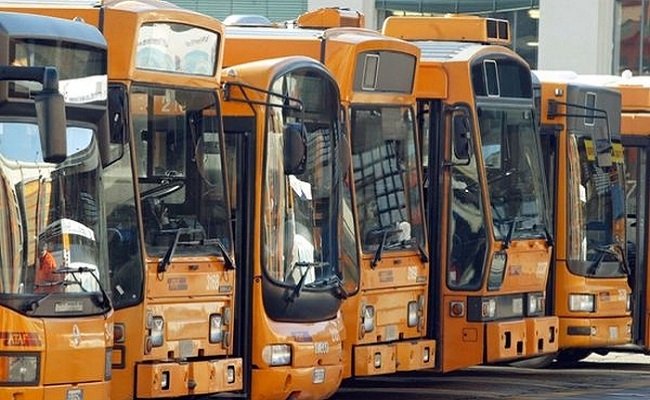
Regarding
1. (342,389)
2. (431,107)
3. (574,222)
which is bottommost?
(342,389)

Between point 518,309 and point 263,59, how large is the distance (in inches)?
151

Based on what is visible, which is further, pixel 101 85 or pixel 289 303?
pixel 289 303

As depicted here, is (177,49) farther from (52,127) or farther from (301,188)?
(52,127)

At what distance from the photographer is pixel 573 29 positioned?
3834cm

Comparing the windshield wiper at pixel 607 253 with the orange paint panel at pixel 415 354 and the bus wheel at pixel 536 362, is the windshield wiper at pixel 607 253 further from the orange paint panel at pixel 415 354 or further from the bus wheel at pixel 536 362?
the orange paint panel at pixel 415 354

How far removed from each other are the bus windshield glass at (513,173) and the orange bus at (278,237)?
3299 mm

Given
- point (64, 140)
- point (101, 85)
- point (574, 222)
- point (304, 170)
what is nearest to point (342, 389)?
point (574, 222)

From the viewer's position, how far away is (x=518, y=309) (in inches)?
694

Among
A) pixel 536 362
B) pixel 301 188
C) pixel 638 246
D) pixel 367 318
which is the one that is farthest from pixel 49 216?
pixel 536 362

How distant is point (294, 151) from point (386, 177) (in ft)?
7.72

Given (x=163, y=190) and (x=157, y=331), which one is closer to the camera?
(x=157, y=331)

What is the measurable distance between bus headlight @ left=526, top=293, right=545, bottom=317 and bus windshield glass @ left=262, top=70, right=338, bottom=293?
12.2ft

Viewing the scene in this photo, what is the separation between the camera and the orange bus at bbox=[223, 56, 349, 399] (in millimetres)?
13789

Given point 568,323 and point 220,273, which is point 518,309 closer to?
point 568,323
